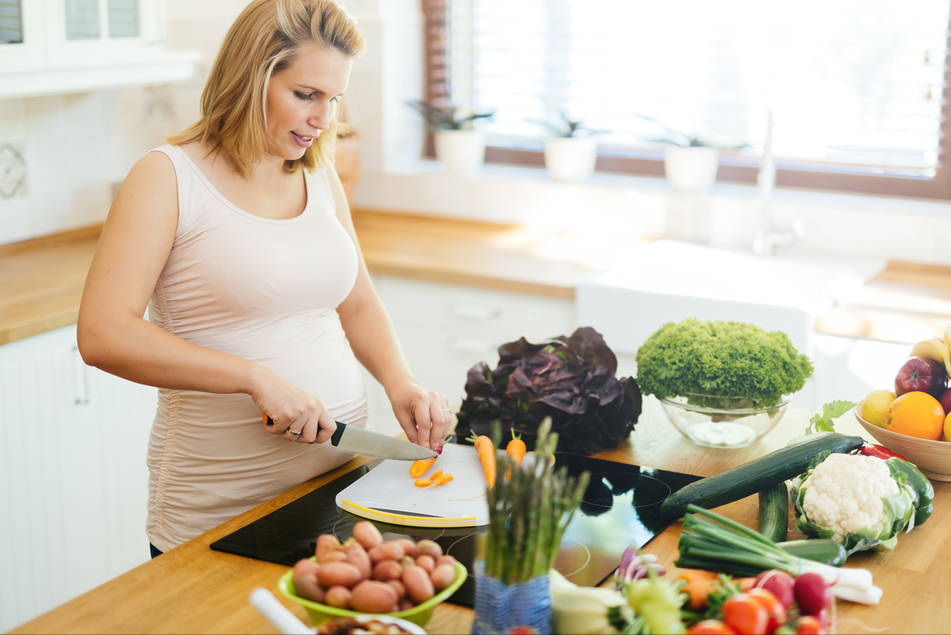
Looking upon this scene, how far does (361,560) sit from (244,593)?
223 mm

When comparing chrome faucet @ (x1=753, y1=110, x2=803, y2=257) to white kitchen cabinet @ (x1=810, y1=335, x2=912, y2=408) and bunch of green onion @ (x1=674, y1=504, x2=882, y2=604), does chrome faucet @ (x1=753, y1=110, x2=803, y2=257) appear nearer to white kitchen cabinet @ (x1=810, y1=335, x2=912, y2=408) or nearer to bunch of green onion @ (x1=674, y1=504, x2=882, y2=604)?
white kitchen cabinet @ (x1=810, y1=335, x2=912, y2=408)

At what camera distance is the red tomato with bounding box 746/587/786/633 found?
3.51ft

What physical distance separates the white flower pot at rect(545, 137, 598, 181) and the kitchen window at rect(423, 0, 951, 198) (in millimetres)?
104

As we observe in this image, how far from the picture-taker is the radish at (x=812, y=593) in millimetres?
1114

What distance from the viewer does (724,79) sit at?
327 centimetres

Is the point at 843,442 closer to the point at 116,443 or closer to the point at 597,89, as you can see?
the point at 116,443

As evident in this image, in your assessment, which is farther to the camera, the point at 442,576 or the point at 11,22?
the point at 11,22

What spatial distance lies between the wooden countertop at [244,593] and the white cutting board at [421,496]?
114 millimetres

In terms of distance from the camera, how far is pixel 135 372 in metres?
1.55

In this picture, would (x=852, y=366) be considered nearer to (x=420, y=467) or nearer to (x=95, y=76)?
(x=420, y=467)

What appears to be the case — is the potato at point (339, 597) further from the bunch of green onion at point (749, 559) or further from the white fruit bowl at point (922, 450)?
the white fruit bowl at point (922, 450)

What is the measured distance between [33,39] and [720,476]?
6.46 feet

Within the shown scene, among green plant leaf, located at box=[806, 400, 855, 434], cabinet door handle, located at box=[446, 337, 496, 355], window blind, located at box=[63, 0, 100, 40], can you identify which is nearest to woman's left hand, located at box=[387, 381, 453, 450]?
green plant leaf, located at box=[806, 400, 855, 434]

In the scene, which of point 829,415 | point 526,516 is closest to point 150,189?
point 526,516
